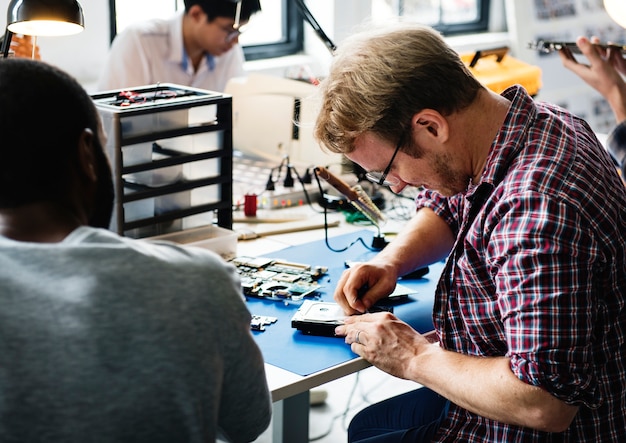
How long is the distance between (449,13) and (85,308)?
13.9 ft

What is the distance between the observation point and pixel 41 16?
66.2 inches

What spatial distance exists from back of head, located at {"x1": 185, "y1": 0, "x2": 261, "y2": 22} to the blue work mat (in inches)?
46.6

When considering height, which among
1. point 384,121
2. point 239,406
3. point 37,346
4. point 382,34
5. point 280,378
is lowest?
point 280,378

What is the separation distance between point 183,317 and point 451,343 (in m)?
0.66

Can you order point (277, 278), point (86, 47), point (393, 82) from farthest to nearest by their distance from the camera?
1. point (86, 47)
2. point (277, 278)
3. point (393, 82)

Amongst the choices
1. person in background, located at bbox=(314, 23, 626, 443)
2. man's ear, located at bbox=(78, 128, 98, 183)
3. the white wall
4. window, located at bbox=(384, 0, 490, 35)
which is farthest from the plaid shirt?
window, located at bbox=(384, 0, 490, 35)

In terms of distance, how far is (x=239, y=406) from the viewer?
3.51ft

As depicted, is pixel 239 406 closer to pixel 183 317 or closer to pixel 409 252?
pixel 183 317

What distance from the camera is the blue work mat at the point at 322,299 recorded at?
5.03 feet

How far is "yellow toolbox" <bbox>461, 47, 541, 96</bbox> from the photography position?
10.7ft

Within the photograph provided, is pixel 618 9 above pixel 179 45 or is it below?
above

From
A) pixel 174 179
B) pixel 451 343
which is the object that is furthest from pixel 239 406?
pixel 174 179

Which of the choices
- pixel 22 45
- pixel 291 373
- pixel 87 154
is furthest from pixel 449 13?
pixel 87 154

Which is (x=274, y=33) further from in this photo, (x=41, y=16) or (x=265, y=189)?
(x=41, y=16)
